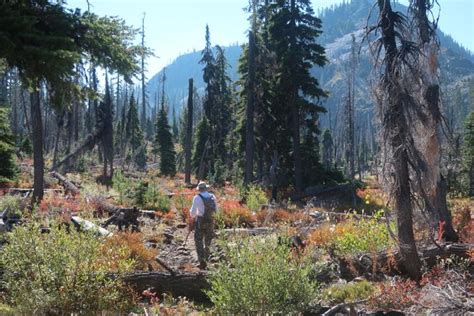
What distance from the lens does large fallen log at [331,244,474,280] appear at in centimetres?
932

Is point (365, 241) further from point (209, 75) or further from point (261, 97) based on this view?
point (209, 75)

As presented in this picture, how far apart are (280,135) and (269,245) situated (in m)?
20.2

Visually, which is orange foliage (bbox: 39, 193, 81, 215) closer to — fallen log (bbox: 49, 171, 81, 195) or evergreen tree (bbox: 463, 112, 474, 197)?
fallen log (bbox: 49, 171, 81, 195)

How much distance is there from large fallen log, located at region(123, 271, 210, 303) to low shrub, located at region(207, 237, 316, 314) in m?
2.18

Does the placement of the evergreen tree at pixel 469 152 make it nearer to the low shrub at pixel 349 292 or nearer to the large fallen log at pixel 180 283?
the low shrub at pixel 349 292

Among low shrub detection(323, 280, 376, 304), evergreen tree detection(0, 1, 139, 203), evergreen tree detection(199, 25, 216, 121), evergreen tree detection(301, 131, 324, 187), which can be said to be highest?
evergreen tree detection(199, 25, 216, 121)

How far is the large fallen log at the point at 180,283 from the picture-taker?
27.5 feet

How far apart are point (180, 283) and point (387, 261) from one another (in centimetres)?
414

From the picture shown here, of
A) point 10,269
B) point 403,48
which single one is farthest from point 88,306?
point 403,48

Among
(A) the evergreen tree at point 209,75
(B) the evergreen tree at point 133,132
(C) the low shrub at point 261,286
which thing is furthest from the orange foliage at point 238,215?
(B) the evergreen tree at point 133,132

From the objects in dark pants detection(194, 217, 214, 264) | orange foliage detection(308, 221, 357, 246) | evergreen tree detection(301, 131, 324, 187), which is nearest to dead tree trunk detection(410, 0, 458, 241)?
orange foliage detection(308, 221, 357, 246)

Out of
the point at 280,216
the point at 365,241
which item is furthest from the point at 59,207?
the point at 365,241

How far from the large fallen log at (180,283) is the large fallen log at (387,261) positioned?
9.84ft

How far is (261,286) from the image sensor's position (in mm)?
6074
